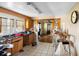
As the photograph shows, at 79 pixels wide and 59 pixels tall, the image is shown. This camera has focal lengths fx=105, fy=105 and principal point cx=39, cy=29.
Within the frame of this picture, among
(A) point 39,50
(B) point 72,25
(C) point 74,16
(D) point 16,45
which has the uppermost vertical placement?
(C) point 74,16

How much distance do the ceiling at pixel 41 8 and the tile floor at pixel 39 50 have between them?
578mm

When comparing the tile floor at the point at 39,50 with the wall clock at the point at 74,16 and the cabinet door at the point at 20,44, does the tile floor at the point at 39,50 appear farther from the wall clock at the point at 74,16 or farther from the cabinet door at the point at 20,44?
the wall clock at the point at 74,16

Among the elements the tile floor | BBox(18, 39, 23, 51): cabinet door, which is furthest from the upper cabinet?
the tile floor

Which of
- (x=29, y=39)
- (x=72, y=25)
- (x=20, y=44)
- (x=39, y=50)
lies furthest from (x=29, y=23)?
(x=72, y=25)

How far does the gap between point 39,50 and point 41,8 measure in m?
0.81

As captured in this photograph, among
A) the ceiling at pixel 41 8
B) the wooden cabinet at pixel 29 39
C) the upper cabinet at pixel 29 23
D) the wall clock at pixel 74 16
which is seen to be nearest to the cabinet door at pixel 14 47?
the wooden cabinet at pixel 29 39

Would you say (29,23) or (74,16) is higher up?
(74,16)

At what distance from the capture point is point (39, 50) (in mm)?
2035

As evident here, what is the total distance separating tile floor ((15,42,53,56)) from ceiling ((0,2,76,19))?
1.90 ft

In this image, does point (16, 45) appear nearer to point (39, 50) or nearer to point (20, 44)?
point (20, 44)

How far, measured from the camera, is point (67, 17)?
80.0 inches

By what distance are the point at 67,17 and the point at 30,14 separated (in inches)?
28.4

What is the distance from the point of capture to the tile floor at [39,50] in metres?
2.00

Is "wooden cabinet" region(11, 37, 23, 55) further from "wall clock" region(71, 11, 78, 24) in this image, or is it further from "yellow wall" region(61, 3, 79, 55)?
"wall clock" region(71, 11, 78, 24)
